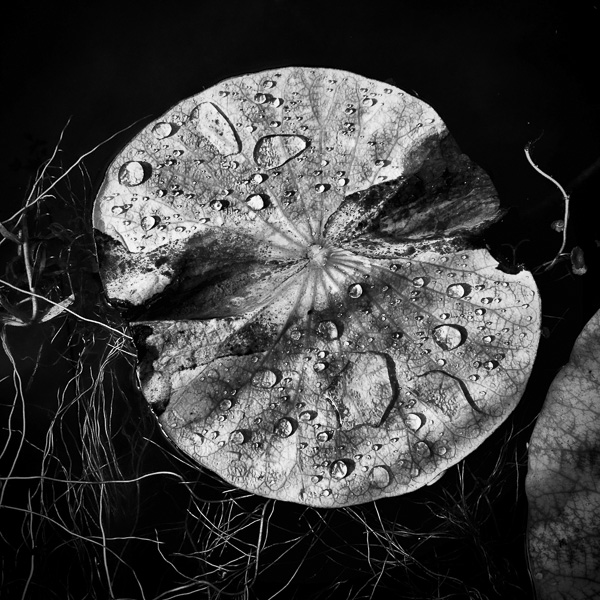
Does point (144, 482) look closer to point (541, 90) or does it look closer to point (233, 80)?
point (233, 80)

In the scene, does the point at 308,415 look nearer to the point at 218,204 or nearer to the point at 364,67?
the point at 218,204

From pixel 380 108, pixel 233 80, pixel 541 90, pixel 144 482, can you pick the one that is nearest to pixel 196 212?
pixel 233 80

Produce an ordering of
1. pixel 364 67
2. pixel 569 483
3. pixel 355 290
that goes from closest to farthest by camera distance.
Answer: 1. pixel 569 483
2. pixel 355 290
3. pixel 364 67

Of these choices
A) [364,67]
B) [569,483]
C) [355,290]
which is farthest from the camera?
[364,67]

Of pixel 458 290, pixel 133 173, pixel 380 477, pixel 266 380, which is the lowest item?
pixel 380 477

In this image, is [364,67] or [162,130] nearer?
[162,130]

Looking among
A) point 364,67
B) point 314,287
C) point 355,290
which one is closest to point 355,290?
point 355,290
